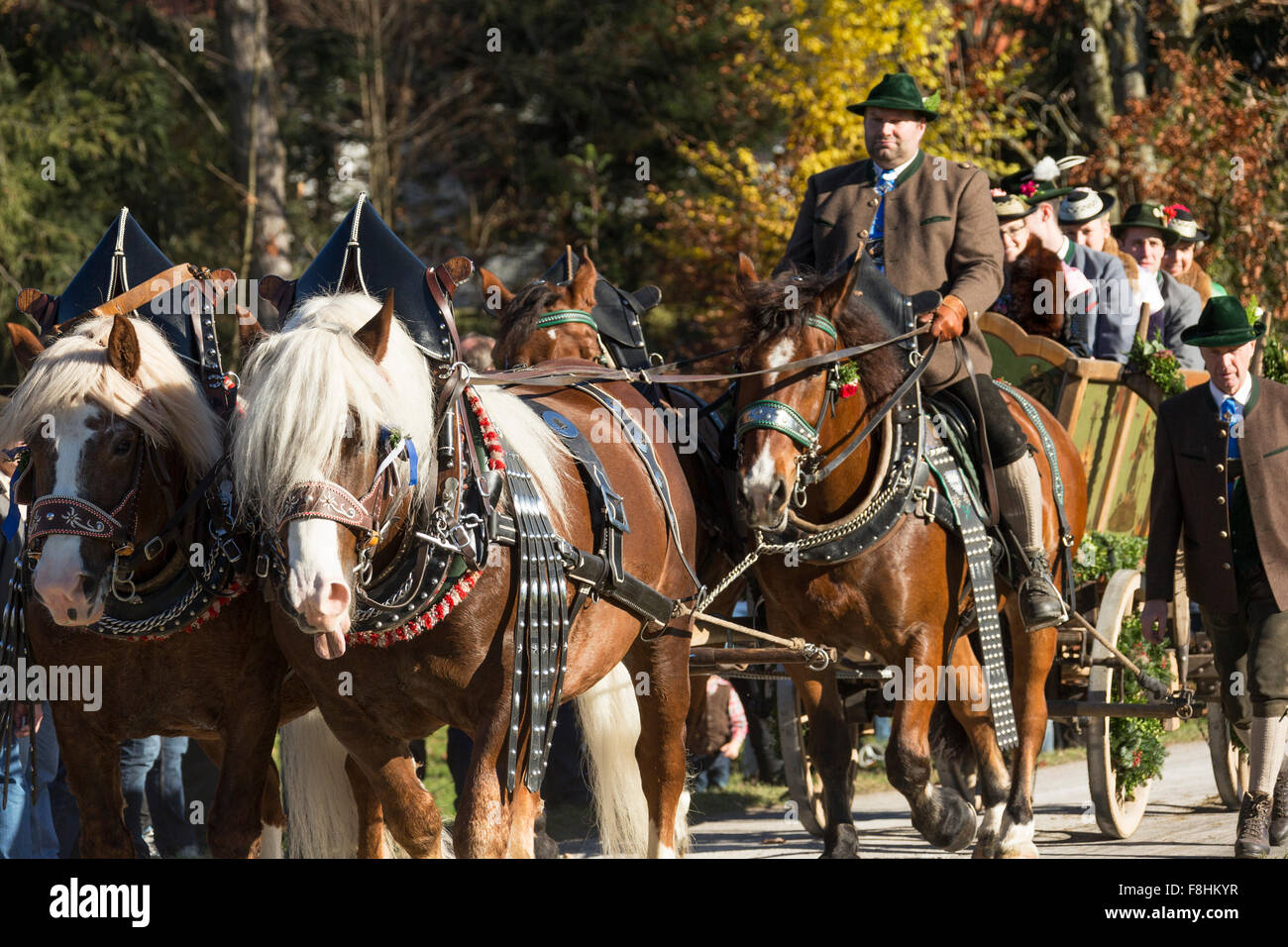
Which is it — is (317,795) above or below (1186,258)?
below

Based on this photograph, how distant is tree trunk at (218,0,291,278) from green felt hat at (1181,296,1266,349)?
9901 millimetres

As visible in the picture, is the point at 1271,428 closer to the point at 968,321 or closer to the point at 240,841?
the point at 968,321

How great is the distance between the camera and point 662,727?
5.68m

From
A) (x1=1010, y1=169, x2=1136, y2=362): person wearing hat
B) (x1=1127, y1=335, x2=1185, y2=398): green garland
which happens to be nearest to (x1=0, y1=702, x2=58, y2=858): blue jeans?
(x1=1127, y1=335, x2=1185, y2=398): green garland

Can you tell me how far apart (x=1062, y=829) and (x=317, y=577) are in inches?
208

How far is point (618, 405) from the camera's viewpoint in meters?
5.58

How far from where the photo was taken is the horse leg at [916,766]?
18.3ft

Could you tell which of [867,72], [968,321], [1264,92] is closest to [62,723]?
[968,321]

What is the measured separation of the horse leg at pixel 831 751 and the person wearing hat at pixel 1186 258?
4815mm

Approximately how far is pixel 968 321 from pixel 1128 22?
11776 millimetres

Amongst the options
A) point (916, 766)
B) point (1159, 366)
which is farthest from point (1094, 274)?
point (916, 766)

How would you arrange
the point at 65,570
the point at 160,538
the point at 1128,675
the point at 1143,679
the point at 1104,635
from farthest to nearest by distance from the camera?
the point at 1128,675, the point at 1104,635, the point at 1143,679, the point at 160,538, the point at 65,570

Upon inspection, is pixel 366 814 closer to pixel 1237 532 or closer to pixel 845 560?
pixel 845 560

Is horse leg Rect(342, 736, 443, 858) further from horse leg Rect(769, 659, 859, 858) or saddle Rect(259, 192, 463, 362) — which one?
horse leg Rect(769, 659, 859, 858)
